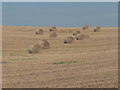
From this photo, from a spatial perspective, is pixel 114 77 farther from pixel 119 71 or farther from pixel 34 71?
pixel 34 71

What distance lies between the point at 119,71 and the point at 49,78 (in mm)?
3825

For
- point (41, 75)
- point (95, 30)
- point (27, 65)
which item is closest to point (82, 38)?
point (95, 30)

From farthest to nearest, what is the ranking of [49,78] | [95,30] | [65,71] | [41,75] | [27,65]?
1. [95,30]
2. [27,65]
3. [65,71]
4. [41,75]
5. [49,78]

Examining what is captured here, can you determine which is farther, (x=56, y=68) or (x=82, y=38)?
(x=82, y=38)

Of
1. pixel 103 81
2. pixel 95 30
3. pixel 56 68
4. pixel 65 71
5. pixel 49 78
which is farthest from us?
pixel 95 30

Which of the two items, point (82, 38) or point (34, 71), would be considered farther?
point (82, 38)

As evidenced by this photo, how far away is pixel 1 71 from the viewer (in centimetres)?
1634

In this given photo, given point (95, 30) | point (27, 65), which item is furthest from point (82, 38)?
point (27, 65)

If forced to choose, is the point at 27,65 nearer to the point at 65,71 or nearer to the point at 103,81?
the point at 65,71

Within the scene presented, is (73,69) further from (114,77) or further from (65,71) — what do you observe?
(114,77)

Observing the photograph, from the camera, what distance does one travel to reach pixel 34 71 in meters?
16.0

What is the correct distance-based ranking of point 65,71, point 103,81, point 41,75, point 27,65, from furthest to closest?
point 27,65 → point 65,71 → point 41,75 → point 103,81

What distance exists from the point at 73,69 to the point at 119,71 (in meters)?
2.34

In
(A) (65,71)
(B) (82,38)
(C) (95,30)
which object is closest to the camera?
(A) (65,71)
